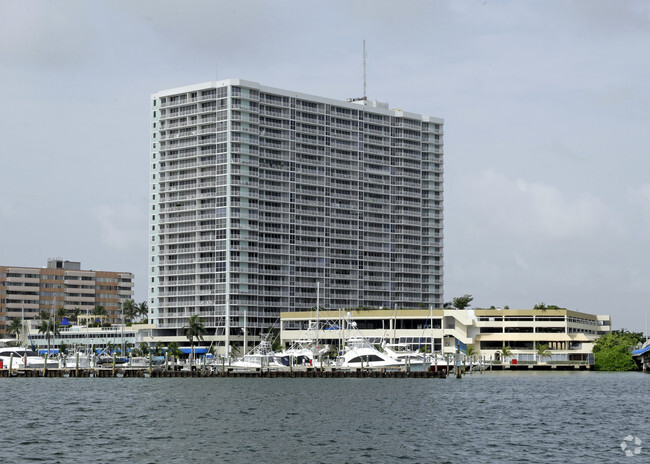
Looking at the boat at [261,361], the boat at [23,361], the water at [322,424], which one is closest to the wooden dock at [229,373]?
the boat at [261,361]

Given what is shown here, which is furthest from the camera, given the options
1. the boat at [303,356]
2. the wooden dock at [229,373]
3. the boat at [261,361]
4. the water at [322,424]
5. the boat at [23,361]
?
the boat at [23,361]

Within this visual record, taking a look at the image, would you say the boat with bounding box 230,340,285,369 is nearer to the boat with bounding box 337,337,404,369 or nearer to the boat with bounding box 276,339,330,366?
the boat with bounding box 276,339,330,366

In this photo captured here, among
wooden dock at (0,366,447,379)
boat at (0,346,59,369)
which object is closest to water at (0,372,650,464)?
wooden dock at (0,366,447,379)

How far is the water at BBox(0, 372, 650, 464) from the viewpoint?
68750 mm

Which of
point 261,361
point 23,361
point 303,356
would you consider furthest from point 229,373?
point 23,361

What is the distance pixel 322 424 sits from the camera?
292 ft

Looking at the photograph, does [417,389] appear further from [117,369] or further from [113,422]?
[117,369]

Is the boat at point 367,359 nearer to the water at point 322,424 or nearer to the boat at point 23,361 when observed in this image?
the water at point 322,424

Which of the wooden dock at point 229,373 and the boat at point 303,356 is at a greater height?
the boat at point 303,356

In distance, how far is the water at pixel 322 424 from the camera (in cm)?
6875

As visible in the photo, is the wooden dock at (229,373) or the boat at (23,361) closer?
the wooden dock at (229,373)

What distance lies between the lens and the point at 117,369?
639 ft

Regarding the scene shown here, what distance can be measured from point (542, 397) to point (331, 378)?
182 feet

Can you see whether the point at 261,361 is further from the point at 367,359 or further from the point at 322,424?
the point at 322,424
